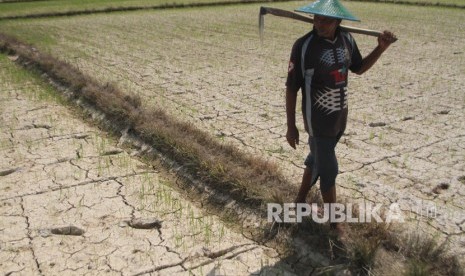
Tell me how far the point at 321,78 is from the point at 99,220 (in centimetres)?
199

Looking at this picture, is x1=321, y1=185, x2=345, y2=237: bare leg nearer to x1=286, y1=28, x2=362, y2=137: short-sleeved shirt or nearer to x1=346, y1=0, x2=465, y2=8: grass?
x1=286, y1=28, x2=362, y2=137: short-sleeved shirt

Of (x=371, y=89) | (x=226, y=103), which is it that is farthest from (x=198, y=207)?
(x=371, y=89)

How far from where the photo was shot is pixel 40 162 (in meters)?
4.70

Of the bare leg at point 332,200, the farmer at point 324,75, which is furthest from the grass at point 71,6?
the bare leg at point 332,200

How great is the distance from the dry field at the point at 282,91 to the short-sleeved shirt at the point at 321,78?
1.07 m

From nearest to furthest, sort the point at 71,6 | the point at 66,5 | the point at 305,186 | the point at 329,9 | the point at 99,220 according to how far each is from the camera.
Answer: the point at 329,9 → the point at 305,186 → the point at 99,220 → the point at 71,6 → the point at 66,5

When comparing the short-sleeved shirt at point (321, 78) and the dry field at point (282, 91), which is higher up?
A: the short-sleeved shirt at point (321, 78)

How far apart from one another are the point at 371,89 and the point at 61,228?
17.2 feet

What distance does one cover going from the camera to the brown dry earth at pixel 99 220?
3.04 meters

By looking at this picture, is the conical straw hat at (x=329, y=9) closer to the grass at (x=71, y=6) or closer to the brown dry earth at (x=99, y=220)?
the brown dry earth at (x=99, y=220)

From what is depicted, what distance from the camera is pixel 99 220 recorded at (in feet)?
11.8

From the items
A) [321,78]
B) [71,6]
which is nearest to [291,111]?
[321,78]

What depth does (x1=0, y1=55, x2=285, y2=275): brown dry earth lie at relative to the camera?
3035mm

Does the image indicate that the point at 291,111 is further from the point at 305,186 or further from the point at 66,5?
the point at 66,5
